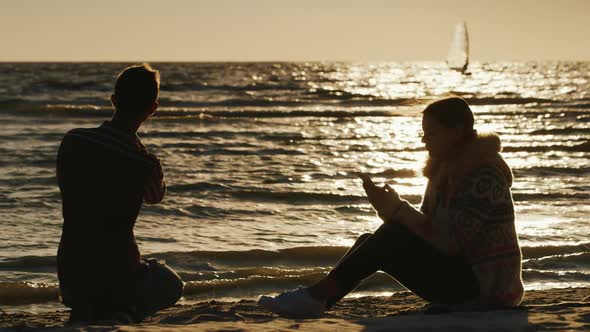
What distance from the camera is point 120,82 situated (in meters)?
4.16

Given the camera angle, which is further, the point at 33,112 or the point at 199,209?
the point at 33,112

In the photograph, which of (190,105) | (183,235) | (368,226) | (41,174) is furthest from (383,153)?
(190,105)

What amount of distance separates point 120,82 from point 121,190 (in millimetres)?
479

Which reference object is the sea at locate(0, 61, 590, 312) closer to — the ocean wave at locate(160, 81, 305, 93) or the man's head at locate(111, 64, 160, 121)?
the man's head at locate(111, 64, 160, 121)

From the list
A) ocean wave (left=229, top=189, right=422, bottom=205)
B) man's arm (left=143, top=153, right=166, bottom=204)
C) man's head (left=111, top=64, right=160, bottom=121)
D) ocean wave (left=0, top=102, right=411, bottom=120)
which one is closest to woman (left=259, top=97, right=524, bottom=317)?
man's arm (left=143, top=153, right=166, bottom=204)

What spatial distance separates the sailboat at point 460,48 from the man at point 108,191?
200 ft

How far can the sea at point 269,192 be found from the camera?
7.59 meters

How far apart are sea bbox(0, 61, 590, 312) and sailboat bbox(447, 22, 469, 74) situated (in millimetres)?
33886

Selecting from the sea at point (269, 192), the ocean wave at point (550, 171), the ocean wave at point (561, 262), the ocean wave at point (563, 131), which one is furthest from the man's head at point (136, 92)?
the ocean wave at point (563, 131)

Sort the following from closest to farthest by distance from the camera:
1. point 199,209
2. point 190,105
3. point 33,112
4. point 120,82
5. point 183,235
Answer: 1. point 120,82
2. point 183,235
3. point 199,209
4. point 33,112
5. point 190,105

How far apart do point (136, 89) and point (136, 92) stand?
0.01 metres

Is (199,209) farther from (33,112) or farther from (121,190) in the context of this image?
(33,112)

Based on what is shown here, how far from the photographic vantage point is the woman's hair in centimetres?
442

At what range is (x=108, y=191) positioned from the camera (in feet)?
13.7
